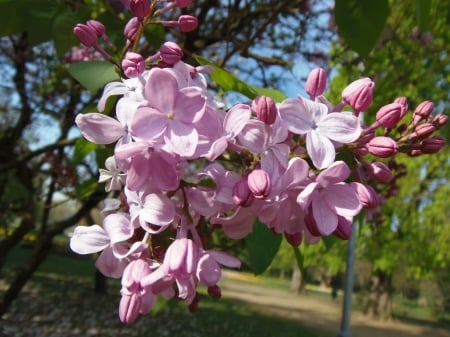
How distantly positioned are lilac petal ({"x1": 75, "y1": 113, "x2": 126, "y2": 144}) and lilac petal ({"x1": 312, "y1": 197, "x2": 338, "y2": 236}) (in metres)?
0.29

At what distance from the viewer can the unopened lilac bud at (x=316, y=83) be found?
0.85 metres

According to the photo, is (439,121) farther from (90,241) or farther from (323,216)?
(90,241)

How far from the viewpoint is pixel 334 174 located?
714mm

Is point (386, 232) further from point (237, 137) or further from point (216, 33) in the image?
point (237, 137)

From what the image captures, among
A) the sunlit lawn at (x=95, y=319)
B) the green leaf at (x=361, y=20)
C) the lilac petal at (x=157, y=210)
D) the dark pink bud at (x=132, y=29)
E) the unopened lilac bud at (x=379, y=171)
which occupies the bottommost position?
the sunlit lawn at (x=95, y=319)

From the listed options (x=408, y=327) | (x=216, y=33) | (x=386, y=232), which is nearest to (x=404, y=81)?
(x=216, y=33)

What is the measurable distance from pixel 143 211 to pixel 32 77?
21.6 ft

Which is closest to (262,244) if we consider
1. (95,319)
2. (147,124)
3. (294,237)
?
(294,237)

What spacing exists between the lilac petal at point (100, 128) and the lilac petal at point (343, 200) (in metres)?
0.31

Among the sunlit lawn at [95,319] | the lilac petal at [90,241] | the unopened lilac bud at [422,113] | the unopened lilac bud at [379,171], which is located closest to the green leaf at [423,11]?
the unopened lilac bud at [422,113]

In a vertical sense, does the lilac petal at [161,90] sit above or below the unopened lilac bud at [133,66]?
below

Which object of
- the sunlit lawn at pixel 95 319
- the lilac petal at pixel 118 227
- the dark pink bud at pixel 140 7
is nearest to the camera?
the lilac petal at pixel 118 227

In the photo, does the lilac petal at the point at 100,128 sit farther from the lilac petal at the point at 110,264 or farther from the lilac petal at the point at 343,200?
the lilac petal at the point at 343,200

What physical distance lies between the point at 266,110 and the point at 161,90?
15 cm
